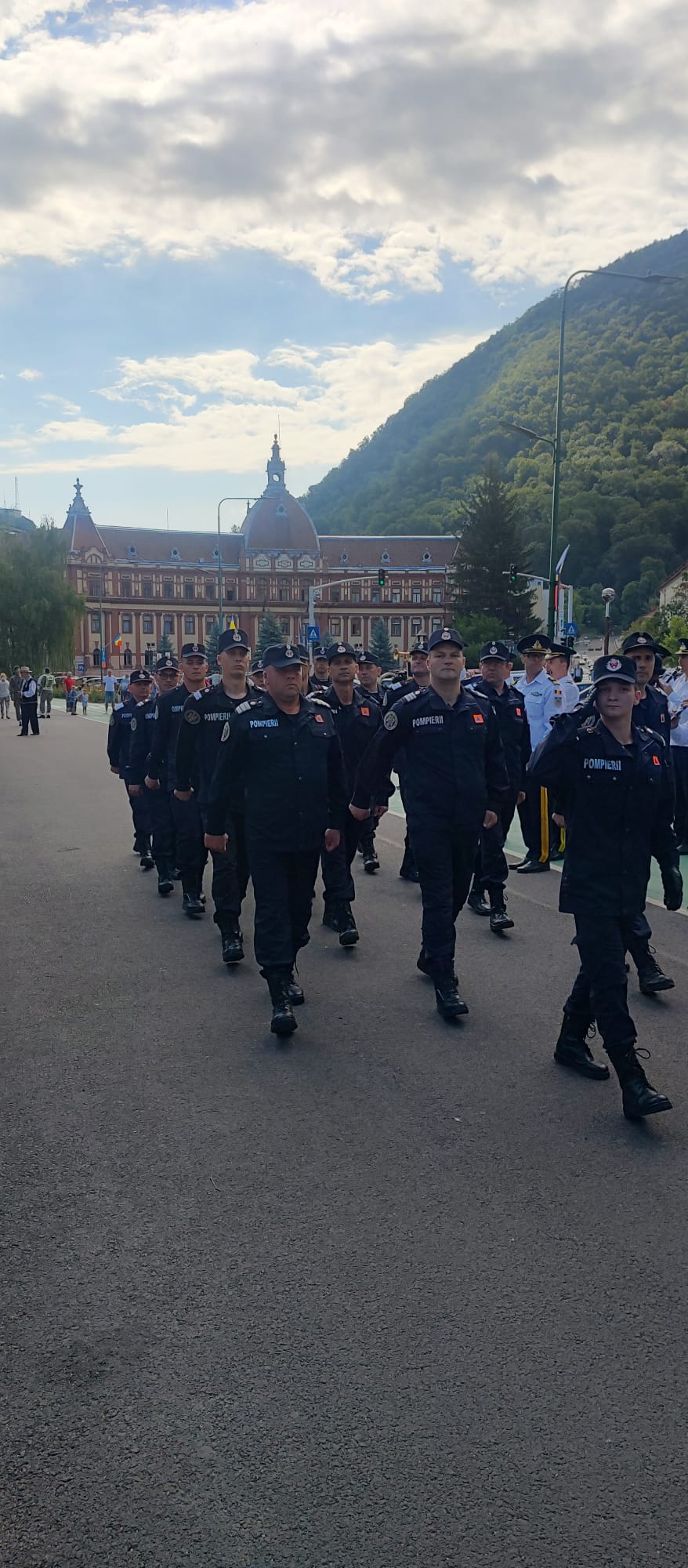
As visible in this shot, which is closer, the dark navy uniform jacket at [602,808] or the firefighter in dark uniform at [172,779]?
the dark navy uniform jacket at [602,808]

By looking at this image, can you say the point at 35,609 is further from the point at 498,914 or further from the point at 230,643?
the point at 498,914

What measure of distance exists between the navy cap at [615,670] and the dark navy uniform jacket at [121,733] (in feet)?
22.5

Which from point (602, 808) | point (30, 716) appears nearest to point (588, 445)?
point (30, 716)

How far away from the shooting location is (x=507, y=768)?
875 cm

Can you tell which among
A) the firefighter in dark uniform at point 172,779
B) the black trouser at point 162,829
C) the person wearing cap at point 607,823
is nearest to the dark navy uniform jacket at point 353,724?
the firefighter in dark uniform at point 172,779

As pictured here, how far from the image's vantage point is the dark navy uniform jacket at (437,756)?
21.1 ft

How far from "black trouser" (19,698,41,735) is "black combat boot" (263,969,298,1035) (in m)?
28.5

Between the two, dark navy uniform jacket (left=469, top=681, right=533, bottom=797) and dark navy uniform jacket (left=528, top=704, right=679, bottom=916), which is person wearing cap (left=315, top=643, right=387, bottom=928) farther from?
dark navy uniform jacket (left=528, top=704, right=679, bottom=916)

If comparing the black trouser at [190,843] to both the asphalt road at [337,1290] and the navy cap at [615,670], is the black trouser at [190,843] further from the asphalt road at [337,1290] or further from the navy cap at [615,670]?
the navy cap at [615,670]

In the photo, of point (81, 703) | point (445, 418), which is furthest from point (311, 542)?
point (81, 703)

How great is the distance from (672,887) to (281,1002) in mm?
3632

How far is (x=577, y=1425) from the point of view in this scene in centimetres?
284

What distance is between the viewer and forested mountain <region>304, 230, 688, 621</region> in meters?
107

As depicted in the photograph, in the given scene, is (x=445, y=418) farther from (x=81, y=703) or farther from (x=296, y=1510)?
(x=296, y=1510)
